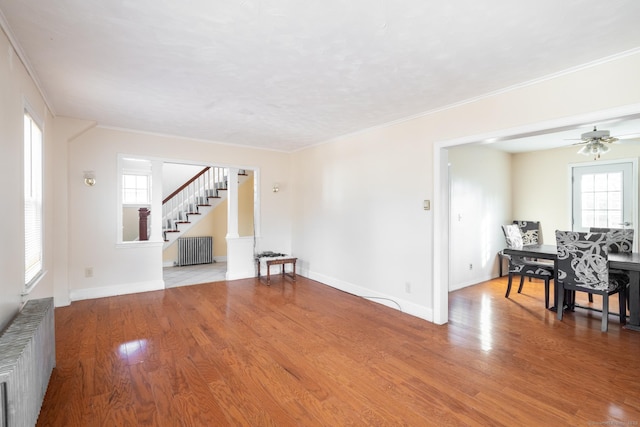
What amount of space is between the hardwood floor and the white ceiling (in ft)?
8.12

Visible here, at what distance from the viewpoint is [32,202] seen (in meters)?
2.97

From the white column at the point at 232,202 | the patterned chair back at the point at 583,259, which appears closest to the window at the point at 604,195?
the patterned chair back at the point at 583,259

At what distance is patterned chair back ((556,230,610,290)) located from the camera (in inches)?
129

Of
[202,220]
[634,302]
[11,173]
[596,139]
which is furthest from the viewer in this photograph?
[202,220]

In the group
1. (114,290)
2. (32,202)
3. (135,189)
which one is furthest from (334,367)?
(135,189)

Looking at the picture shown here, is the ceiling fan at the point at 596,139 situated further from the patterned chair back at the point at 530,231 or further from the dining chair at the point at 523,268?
the patterned chair back at the point at 530,231

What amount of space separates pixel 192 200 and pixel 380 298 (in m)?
5.27

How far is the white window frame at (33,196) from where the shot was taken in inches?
108

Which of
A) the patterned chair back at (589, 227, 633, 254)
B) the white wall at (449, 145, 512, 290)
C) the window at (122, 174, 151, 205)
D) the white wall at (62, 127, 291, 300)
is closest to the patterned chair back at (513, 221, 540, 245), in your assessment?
the white wall at (449, 145, 512, 290)

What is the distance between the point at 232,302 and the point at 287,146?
294 cm

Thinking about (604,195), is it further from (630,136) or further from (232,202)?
(232,202)

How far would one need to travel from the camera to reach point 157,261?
4859mm

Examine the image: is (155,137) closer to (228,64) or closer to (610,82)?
(228,64)

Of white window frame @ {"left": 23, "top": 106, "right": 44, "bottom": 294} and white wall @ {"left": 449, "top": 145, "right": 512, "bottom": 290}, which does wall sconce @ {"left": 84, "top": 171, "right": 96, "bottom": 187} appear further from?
white wall @ {"left": 449, "top": 145, "right": 512, "bottom": 290}
